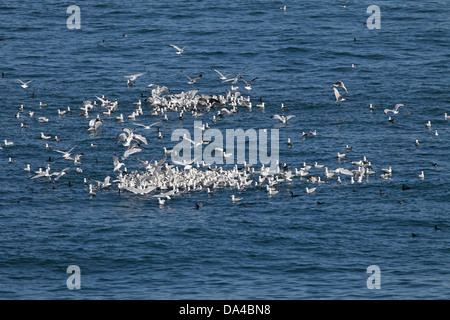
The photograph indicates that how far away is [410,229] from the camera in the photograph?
43.5 m

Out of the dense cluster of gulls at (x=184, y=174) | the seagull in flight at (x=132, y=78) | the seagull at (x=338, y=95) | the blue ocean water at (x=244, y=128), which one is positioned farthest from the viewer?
the seagull in flight at (x=132, y=78)

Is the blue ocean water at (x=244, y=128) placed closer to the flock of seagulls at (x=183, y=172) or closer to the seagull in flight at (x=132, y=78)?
the flock of seagulls at (x=183, y=172)

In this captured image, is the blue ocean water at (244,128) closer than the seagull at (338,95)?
Yes

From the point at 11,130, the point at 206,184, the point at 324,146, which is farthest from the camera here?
the point at 11,130

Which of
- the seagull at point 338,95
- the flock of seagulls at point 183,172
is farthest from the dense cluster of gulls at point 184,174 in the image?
the seagull at point 338,95

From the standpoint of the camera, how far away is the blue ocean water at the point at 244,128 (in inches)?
1553

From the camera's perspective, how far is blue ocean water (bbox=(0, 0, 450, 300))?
129ft

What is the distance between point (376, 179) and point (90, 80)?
2745cm

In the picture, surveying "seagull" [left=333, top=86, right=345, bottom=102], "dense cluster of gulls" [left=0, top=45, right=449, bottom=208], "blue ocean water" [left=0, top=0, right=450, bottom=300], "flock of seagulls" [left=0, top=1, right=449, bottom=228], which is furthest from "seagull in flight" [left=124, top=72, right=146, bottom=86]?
"seagull" [left=333, top=86, right=345, bottom=102]

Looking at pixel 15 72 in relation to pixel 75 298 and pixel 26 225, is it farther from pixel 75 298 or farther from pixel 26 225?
pixel 75 298

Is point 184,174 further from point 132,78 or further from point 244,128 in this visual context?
point 132,78

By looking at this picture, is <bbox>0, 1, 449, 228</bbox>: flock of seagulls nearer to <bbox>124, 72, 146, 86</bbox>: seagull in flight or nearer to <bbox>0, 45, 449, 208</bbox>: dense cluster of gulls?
<bbox>0, 45, 449, 208</bbox>: dense cluster of gulls

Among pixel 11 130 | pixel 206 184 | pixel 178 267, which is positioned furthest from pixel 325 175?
pixel 11 130

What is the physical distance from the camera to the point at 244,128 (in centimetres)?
5759
